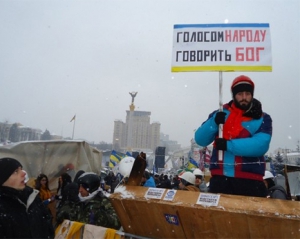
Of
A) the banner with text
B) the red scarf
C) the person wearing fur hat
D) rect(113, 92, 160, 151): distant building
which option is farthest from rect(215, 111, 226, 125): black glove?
rect(113, 92, 160, 151): distant building

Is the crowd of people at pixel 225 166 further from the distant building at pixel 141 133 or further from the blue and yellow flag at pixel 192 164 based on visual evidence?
the distant building at pixel 141 133

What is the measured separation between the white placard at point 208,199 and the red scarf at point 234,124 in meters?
0.84

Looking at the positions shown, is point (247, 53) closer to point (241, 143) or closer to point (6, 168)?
point (241, 143)

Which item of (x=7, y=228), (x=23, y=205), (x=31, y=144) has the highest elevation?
(x=31, y=144)

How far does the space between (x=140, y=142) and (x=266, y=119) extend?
10500cm

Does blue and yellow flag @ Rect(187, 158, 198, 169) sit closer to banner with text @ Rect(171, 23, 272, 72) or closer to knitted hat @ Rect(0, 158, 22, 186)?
banner with text @ Rect(171, 23, 272, 72)

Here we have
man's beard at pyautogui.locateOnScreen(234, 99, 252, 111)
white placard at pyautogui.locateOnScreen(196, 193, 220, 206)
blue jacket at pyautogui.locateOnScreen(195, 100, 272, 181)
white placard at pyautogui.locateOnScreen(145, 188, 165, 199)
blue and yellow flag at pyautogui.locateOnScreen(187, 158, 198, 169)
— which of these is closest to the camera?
white placard at pyautogui.locateOnScreen(196, 193, 220, 206)

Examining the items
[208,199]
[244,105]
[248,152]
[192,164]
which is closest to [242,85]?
[244,105]

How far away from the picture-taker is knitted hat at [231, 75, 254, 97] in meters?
3.07

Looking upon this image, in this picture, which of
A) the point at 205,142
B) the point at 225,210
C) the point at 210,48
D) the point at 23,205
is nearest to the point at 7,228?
the point at 23,205

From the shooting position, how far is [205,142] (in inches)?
128

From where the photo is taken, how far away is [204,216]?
234cm

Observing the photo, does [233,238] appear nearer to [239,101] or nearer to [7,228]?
[239,101]

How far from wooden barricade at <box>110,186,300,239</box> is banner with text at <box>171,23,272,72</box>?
5.55ft
